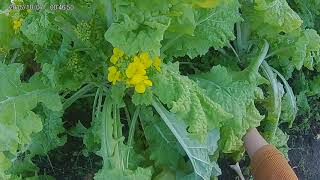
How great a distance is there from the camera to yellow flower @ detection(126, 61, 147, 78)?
155cm

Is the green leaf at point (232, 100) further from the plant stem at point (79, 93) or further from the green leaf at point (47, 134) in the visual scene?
the green leaf at point (47, 134)

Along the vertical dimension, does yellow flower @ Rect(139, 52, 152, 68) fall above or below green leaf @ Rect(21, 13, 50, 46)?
below

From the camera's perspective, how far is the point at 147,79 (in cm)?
158

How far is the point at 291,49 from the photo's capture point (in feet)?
6.86

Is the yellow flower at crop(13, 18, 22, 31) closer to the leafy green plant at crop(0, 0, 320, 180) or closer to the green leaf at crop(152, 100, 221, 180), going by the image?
the leafy green plant at crop(0, 0, 320, 180)

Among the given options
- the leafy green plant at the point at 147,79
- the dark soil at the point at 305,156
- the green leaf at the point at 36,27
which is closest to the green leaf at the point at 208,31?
the leafy green plant at the point at 147,79

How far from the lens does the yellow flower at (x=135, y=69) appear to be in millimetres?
1551

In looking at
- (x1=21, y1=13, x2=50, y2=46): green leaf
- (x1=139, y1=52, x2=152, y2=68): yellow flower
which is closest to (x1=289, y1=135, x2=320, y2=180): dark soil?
(x1=139, y1=52, x2=152, y2=68): yellow flower

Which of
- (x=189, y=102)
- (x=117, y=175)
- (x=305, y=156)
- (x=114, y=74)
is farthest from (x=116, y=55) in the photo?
(x=305, y=156)

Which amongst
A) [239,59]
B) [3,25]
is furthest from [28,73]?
[239,59]

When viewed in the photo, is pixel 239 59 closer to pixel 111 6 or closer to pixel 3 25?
pixel 111 6

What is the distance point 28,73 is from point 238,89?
87 cm

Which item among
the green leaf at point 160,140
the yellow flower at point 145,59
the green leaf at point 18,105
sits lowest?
the green leaf at point 160,140

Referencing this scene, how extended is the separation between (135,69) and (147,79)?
50 mm
